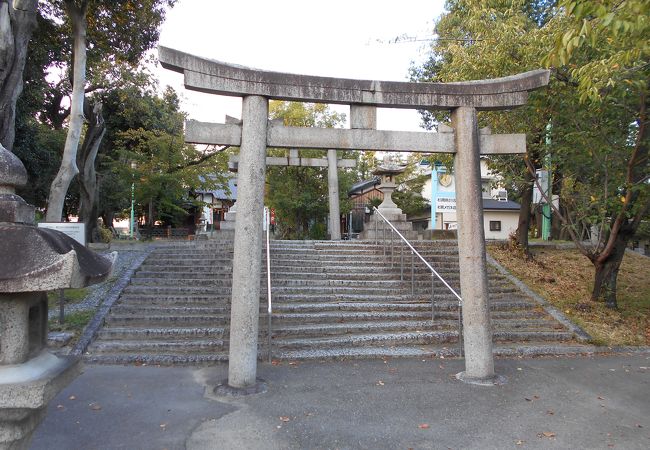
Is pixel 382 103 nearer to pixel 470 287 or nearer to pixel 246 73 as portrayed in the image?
pixel 246 73

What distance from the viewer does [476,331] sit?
5367 millimetres

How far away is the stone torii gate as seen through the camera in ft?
16.3

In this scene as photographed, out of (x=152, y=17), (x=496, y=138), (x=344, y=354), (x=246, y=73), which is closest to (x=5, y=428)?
(x=246, y=73)

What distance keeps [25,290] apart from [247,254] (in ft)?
9.48

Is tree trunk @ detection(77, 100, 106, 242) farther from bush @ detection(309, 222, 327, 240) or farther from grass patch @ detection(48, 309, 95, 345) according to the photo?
bush @ detection(309, 222, 327, 240)

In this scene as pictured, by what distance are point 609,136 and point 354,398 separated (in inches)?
260

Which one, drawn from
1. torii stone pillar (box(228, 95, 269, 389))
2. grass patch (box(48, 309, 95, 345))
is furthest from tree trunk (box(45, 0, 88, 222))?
torii stone pillar (box(228, 95, 269, 389))

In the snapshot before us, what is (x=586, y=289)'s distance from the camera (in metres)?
9.86

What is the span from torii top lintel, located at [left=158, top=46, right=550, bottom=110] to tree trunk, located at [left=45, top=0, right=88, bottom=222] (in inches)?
227

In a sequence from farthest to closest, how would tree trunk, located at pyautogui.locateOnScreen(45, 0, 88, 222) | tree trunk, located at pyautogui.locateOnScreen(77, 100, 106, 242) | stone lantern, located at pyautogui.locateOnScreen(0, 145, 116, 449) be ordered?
1. tree trunk, located at pyautogui.locateOnScreen(77, 100, 106, 242)
2. tree trunk, located at pyautogui.locateOnScreen(45, 0, 88, 222)
3. stone lantern, located at pyautogui.locateOnScreen(0, 145, 116, 449)

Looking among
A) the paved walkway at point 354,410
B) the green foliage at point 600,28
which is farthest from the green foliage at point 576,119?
the paved walkway at point 354,410

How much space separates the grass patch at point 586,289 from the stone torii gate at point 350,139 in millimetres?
3519

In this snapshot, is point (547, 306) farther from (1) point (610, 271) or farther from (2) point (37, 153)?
(2) point (37, 153)

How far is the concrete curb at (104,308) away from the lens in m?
6.23
